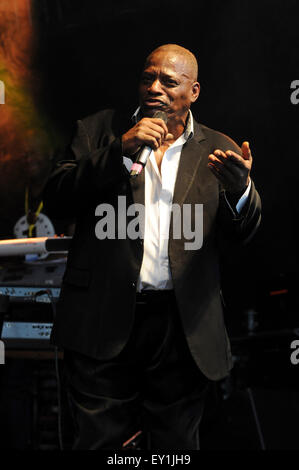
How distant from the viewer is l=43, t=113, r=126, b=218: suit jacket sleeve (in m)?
1.27

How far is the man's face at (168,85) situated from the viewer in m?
1.44

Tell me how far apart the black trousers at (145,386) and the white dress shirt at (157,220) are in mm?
46

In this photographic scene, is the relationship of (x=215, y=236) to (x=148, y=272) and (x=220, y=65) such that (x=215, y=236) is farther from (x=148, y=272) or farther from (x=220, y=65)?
(x=220, y=65)

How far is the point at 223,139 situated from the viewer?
158cm

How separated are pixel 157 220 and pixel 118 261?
163mm

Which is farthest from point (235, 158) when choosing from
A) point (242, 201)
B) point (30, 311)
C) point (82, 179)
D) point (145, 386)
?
point (30, 311)

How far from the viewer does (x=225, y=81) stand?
2.78m

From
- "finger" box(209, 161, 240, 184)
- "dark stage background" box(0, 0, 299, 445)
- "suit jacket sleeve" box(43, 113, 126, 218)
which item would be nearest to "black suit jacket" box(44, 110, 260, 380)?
"suit jacket sleeve" box(43, 113, 126, 218)

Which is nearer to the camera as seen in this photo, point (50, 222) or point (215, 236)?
point (215, 236)

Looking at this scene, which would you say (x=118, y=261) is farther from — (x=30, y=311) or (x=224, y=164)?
(x=30, y=311)

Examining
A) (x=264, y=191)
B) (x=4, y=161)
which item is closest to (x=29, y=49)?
(x=4, y=161)

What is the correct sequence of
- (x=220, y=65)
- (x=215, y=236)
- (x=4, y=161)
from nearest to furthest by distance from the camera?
(x=215, y=236) → (x=220, y=65) → (x=4, y=161)

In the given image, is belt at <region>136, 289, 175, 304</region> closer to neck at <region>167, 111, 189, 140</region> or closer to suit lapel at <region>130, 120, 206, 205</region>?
suit lapel at <region>130, 120, 206, 205</region>

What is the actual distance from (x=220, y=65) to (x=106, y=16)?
2.30ft
